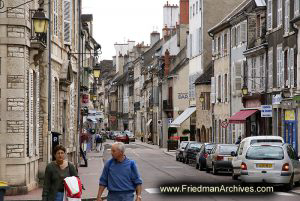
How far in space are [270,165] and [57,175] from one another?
1377 centimetres

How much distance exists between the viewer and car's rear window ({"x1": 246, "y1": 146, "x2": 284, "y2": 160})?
88.8 ft

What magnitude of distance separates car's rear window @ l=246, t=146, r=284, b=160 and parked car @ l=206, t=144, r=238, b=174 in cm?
932

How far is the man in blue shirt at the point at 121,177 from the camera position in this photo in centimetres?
1277

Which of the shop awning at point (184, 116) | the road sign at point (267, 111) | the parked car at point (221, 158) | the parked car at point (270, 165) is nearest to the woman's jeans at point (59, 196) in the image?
the parked car at point (270, 165)

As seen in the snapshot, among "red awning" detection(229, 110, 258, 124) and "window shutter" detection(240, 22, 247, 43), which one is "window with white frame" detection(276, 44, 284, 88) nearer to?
"red awning" detection(229, 110, 258, 124)

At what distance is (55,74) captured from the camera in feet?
102

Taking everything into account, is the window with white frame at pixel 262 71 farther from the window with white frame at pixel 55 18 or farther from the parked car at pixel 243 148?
the window with white frame at pixel 55 18

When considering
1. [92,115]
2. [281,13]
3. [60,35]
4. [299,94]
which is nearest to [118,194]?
[60,35]

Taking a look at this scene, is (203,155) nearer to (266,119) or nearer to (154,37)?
(266,119)

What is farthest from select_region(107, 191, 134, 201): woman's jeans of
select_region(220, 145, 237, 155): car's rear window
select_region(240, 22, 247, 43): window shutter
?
select_region(240, 22, 247, 43): window shutter

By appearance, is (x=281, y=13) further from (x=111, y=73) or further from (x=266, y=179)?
(x=111, y=73)

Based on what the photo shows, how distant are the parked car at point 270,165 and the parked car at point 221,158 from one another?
9261 millimetres

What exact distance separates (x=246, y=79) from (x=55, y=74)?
22.5 m

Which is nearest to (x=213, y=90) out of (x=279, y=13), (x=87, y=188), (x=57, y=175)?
(x=279, y=13)
